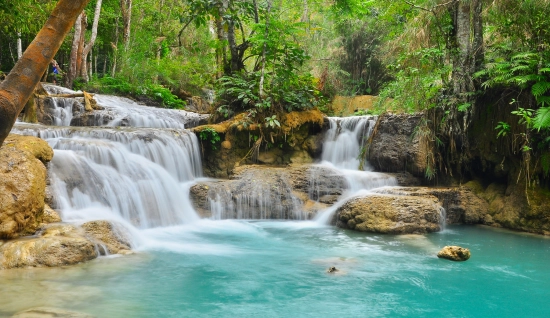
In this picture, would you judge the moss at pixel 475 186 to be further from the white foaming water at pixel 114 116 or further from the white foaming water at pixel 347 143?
the white foaming water at pixel 114 116

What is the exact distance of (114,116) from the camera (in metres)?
12.8

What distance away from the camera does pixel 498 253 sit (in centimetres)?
675

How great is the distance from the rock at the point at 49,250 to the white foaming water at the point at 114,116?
7421 mm

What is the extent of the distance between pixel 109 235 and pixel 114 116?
759 cm

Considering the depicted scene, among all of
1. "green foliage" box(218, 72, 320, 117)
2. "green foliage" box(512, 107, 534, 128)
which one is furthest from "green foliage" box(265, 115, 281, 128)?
"green foliage" box(512, 107, 534, 128)

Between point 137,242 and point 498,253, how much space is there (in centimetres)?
558

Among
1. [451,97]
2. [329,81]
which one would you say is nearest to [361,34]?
[329,81]

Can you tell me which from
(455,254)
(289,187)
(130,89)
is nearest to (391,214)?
(455,254)

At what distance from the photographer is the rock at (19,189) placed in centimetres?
525

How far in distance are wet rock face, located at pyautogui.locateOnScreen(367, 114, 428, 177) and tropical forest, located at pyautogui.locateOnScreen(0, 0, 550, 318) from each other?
50 mm

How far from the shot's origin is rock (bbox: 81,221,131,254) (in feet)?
19.1

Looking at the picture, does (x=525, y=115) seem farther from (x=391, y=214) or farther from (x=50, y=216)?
(x=50, y=216)

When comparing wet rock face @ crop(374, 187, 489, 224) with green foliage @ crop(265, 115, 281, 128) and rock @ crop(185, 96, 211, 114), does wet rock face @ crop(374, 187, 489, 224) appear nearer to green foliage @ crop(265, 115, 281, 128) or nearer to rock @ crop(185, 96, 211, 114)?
green foliage @ crop(265, 115, 281, 128)

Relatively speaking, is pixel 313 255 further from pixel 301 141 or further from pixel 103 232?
pixel 301 141
